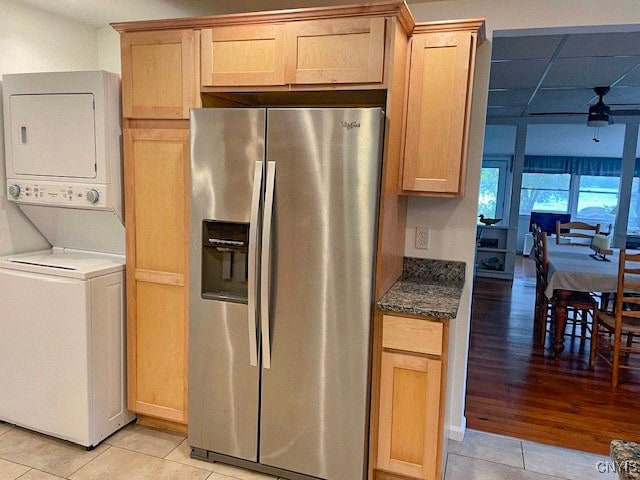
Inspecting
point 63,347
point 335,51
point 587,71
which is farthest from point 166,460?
point 587,71

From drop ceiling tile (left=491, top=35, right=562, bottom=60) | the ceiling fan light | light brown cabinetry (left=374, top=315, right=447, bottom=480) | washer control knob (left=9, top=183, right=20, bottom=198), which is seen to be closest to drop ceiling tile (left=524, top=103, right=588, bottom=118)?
the ceiling fan light

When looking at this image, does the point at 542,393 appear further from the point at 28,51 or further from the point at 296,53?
the point at 28,51

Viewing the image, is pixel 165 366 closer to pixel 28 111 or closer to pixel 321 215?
pixel 321 215

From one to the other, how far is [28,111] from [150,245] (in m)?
0.99

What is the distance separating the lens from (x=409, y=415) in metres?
2.15

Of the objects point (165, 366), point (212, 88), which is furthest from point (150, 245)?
point (212, 88)

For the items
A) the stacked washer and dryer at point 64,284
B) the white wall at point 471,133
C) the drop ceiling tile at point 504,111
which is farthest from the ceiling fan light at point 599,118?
the stacked washer and dryer at point 64,284

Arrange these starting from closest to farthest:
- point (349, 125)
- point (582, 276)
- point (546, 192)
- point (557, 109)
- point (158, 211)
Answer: point (349, 125) → point (158, 211) → point (582, 276) → point (557, 109) → point (546, 192)

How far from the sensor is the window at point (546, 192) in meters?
10.3

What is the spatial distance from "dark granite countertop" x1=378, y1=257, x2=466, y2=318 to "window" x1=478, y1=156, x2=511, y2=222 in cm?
774

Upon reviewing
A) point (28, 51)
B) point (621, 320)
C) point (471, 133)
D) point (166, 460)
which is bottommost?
point (166, 460)

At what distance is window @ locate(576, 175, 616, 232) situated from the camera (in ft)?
32.7

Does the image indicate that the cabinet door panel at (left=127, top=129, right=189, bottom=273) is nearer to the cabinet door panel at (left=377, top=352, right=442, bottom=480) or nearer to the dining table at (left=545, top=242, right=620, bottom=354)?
the cabinet door panel at (left=377, top=352, right=442, bottom=480)

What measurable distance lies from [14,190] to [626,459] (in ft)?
9.69
